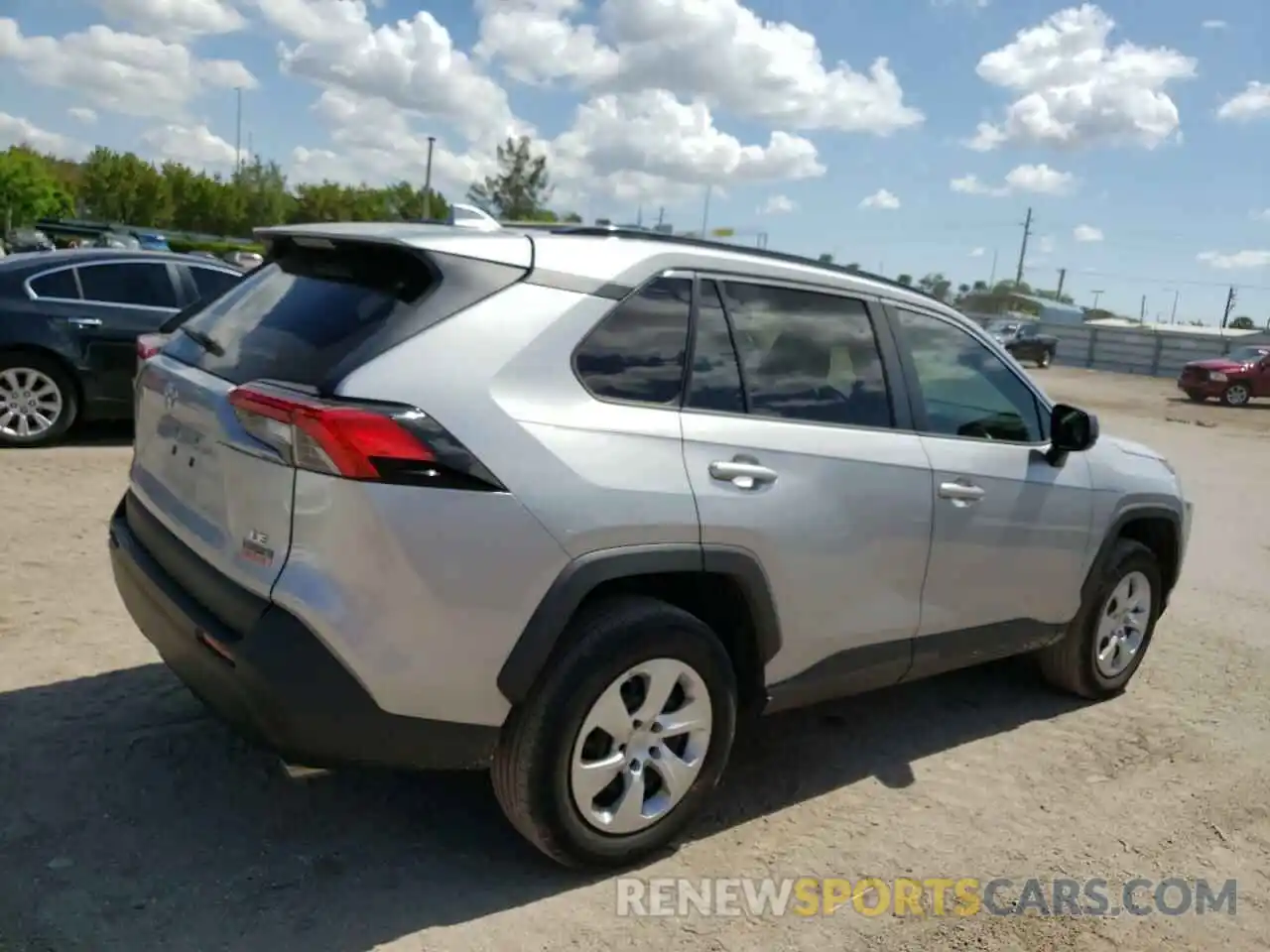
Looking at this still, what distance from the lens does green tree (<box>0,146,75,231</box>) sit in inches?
2420

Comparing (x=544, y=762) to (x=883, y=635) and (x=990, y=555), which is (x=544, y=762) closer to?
(x=883, y=635)

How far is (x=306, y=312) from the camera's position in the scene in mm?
3006

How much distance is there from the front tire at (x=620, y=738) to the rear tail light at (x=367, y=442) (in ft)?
1.91

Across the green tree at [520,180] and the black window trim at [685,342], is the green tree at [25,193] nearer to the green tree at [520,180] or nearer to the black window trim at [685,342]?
the green tree at [520,180]

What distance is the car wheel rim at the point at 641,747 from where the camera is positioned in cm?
297

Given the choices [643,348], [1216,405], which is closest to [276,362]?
[643,348]

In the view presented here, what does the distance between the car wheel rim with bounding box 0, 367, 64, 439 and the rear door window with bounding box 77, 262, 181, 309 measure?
0.76 metres

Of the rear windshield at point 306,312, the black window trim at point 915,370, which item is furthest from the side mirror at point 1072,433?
the rear windshield at point 306,312

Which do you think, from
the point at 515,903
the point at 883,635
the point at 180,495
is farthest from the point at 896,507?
the point at 180,495

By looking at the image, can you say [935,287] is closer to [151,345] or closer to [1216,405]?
[1216,405]

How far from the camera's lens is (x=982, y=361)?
14.0 ft

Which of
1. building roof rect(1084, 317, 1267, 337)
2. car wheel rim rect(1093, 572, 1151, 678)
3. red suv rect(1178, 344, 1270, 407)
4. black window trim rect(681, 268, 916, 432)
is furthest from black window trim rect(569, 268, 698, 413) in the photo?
building roof rect(1084, 317, 1267, 337)

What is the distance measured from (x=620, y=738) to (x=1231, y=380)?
90.8 ft

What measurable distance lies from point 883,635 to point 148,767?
2478mm
